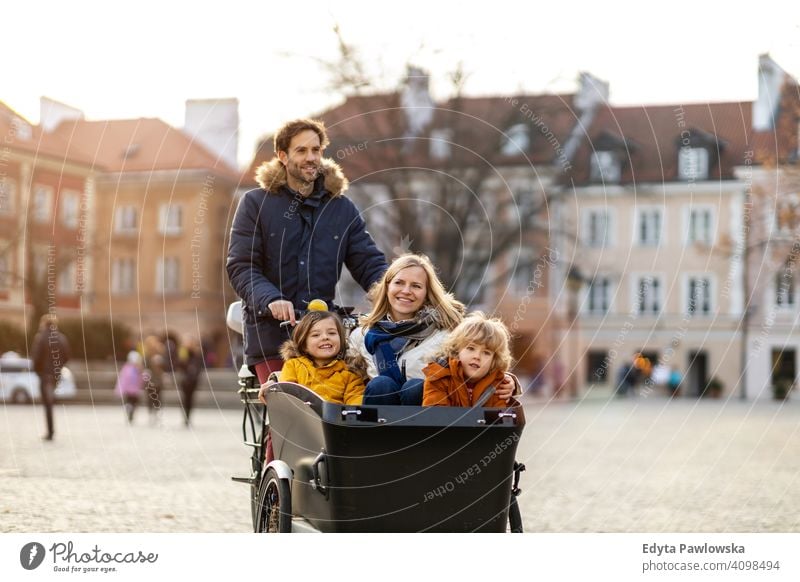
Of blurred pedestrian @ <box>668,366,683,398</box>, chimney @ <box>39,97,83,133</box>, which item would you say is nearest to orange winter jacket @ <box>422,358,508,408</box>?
chimney @ <box>39,97,83,133</box>

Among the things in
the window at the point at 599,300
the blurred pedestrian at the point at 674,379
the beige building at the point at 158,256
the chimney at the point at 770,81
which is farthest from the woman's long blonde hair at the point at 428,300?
the blurred pedestrian at the point at 674,379

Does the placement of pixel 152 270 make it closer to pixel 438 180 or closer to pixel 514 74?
pixel 438 180

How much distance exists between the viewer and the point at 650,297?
54000 millimetres

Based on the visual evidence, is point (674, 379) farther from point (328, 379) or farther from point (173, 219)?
point (328, 379)

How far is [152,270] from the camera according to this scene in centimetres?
4834

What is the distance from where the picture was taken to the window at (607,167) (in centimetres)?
2556

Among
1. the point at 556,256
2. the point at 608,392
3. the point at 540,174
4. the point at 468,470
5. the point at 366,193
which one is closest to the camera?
the point at 468,470

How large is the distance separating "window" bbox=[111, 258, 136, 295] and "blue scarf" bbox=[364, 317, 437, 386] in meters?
39.2

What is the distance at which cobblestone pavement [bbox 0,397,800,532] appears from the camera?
873cm

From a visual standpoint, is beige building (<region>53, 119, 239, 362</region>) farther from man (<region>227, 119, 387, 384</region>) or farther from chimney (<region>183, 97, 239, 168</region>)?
man (<region>227, 119, 387, 384</region>)

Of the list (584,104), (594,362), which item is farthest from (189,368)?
(594,362)
